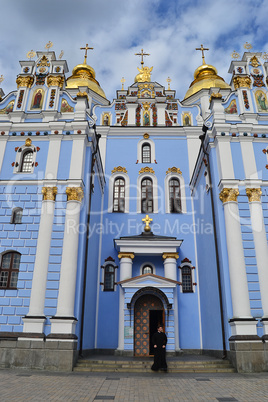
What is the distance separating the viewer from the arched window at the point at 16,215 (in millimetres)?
13016

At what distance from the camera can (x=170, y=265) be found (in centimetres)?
1568

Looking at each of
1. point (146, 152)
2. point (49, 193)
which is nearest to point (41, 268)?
point (49, 193)

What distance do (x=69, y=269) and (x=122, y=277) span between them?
14.1ft

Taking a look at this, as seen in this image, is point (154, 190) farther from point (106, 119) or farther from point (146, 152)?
point (106, 119)

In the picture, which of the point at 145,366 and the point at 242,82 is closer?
the point at 145,366

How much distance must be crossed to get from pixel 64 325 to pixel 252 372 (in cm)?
616

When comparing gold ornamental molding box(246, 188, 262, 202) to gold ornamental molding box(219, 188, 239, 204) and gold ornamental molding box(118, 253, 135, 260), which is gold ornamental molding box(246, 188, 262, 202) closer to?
gold ornamental molding box(219, 188, 239, 204)

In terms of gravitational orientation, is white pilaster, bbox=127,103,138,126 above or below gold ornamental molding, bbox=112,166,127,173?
above

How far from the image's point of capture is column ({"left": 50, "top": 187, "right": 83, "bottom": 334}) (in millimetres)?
10906

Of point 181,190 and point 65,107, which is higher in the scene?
point 65,107

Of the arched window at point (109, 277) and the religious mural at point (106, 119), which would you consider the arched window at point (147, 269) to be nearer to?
the arched window at point (109, 277)

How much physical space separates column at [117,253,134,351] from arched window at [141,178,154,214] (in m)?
3.28

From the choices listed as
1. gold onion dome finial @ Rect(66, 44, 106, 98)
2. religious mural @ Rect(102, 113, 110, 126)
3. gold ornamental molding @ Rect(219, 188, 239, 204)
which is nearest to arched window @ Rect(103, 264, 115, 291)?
gold ornamental molding @ Rect(219, 188, 239, 204)

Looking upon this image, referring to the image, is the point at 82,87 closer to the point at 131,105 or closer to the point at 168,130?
the point at 131,105
